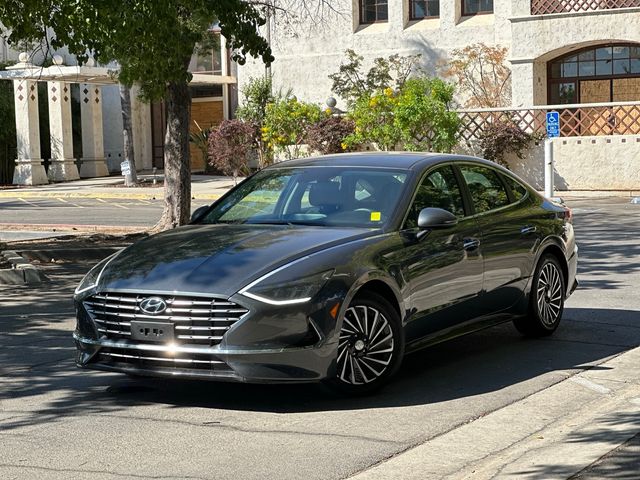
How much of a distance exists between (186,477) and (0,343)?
14.5 ft

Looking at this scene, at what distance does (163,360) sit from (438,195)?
8.56ft

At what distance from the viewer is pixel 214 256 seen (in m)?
7.47

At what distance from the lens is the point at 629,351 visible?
9.07 meters

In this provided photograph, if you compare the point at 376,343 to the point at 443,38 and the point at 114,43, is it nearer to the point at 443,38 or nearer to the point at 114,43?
the point at 114,43

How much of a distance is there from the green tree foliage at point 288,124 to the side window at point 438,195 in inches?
1001

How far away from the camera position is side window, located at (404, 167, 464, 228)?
8.44 m

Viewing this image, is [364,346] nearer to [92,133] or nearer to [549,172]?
[549,172]

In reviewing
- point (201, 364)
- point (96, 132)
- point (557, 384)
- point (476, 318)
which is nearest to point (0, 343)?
point (201, 364)

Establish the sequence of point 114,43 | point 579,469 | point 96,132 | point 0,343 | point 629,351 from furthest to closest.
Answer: point 96,132 < point 114,43 < point 0,343 < point 629,351 < point 579,469

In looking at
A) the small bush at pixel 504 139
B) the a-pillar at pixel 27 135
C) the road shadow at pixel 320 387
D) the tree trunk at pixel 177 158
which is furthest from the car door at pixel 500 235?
the a-pillar at pixel 27 135

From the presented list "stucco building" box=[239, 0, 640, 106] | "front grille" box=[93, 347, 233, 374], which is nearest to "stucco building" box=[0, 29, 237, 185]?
"stucco building" box=[239, 0, 640, 106]

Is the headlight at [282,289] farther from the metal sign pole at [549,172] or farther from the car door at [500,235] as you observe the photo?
the metal sign pole at [549,172]

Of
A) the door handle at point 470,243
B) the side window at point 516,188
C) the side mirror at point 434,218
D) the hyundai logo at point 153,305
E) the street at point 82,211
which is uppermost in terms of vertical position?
the side window at point 516,188

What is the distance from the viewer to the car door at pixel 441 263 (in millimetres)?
8070
